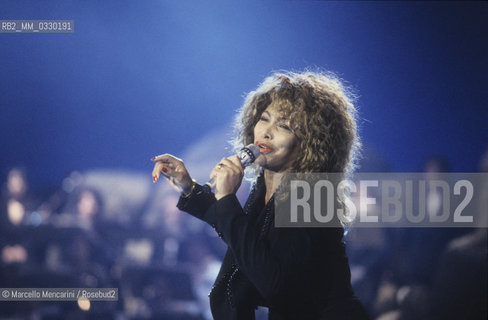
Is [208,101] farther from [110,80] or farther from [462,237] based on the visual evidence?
[462,237]

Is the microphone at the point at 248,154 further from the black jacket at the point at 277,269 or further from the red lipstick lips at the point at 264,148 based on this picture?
the black jacket at the point at 277,269

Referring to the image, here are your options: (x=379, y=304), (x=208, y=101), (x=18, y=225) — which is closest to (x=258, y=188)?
(x=208, y=101)

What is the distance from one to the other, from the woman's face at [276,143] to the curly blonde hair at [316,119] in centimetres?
2

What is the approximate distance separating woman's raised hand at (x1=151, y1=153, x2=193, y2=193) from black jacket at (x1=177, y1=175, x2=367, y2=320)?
0.15m

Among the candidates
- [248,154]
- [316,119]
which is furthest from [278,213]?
[316,119]

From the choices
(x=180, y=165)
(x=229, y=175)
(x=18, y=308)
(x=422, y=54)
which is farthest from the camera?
(x=422, y=54)

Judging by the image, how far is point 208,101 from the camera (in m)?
2.81

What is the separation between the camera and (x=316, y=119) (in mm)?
1318

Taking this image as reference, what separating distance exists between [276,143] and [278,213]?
0.82 ft

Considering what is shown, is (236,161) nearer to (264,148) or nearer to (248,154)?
(248,154)

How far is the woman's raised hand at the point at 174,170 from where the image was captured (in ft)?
4.31

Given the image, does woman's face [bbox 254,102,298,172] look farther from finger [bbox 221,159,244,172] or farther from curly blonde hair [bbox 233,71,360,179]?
finger [bbox 221,159,244,172]

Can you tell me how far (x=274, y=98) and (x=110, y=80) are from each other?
5.87 ft

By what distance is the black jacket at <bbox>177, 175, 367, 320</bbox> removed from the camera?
98 cm
